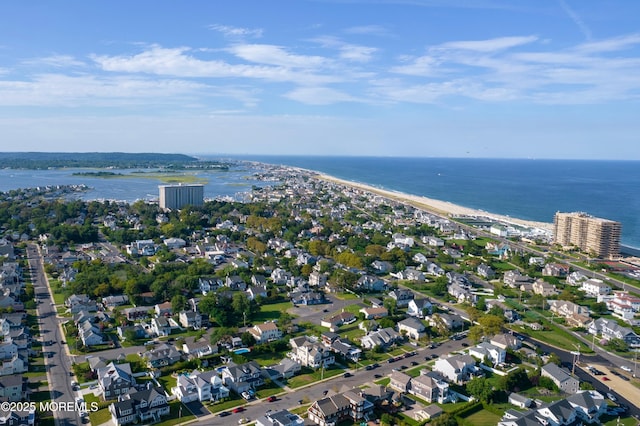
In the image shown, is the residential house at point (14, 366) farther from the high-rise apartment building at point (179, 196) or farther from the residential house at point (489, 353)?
the high-rise apartment building at point (179, 196)

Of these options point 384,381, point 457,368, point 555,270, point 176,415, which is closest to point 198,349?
point 176,415

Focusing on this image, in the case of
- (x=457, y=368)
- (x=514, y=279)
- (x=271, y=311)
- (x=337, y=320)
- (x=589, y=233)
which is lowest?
(x=271, y=311)

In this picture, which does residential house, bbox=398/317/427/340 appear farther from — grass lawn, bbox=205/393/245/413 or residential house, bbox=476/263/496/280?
residential house, bbox=476/263/496/280

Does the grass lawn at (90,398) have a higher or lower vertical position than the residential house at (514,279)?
lower

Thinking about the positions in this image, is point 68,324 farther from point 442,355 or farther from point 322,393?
point 442,355

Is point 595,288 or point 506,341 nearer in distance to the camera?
point 506,341

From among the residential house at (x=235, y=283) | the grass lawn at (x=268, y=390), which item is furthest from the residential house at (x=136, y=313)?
the grass lawn at (x=268, y=390)

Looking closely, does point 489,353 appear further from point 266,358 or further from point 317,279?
point 317,279
